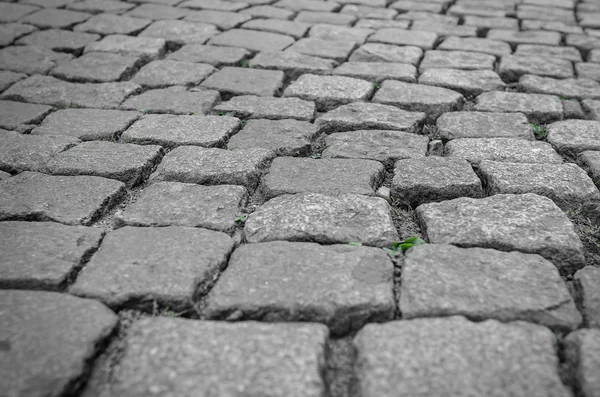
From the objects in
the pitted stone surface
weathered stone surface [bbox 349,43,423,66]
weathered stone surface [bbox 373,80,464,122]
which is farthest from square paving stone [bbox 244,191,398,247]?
weathered stone surface [bbox 349,43,423,66]

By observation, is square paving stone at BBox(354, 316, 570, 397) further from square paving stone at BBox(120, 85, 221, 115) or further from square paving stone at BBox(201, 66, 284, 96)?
square paving stone at BBox(201, 66, 284, 96)

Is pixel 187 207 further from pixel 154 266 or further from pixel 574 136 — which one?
pixel 574 136

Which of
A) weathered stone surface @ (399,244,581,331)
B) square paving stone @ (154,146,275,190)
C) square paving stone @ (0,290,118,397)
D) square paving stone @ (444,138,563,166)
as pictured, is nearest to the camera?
square paving stone @ (0,290,118,397)

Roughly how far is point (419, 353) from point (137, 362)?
0.68 metres

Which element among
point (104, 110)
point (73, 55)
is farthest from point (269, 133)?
point (73, 55)

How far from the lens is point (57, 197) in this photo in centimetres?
197

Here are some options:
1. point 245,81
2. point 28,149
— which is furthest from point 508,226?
point 28,149

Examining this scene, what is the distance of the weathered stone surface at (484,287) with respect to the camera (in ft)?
4.64

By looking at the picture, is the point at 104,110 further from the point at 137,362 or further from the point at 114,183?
the point at 137,362

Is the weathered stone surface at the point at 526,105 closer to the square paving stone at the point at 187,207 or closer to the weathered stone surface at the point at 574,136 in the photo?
the weathered stone surface at the point at 574,136

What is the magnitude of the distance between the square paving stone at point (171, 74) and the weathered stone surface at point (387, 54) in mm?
1014

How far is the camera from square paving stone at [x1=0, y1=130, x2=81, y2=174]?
87.0 inches

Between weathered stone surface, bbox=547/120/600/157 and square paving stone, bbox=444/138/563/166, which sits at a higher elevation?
square paving stone, bbox=444/138/563/166

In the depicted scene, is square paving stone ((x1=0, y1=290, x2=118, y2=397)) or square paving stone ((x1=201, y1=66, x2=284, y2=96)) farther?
square paving stone ((x1=201, y1=66, x2=284, y2=96))
